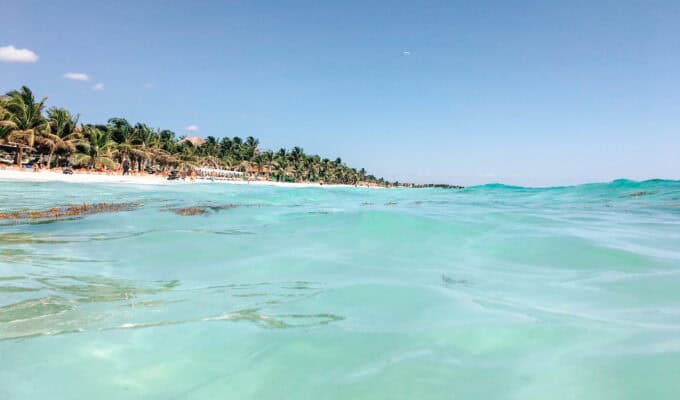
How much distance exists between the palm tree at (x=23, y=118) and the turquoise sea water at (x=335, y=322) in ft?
141

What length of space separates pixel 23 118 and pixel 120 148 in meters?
17.7

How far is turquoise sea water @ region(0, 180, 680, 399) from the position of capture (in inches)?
88.0

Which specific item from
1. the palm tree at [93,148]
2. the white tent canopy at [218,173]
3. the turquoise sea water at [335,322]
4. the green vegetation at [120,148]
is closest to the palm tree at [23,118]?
the green vegetation at [120,148]

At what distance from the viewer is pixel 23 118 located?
41.2 meters

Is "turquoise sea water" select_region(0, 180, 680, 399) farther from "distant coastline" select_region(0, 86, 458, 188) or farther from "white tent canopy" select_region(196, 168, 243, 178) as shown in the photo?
"white tent canopy" select_region(196, 168, 243, 178)

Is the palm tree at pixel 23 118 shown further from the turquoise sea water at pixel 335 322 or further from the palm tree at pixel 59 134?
the turquoise sea water at pixel 335 322

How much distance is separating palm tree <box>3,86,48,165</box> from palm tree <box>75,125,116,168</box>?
526cm

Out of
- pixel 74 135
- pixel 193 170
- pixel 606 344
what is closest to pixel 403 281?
pixel 606 344

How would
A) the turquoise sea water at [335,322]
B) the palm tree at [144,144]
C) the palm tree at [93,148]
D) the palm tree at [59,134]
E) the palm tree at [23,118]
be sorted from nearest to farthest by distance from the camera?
1. the turquoise sea water at [335,322]
2. the palm tree at [23,118]
3. the palm tree at [59,134]
4. the palm tree at [93,148]
5. the palm tree at [144,144]

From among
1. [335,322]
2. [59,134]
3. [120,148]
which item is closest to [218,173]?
[120,148]

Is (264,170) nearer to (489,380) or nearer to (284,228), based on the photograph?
(284,228)

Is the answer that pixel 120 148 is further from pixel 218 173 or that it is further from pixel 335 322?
pixel 335 322

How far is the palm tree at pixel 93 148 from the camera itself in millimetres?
48562

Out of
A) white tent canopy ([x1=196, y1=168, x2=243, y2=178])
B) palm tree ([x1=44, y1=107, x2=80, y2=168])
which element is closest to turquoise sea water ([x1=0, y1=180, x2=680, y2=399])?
palm tree ([x1=44, y1=107, x2=80, y2=168])
